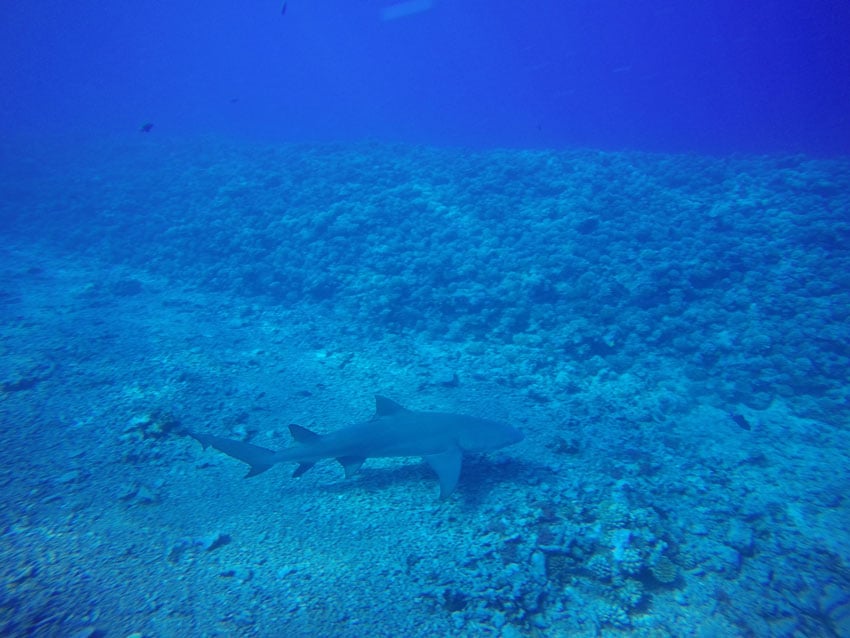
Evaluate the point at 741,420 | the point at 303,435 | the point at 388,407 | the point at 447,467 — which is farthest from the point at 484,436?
the point at 741,420

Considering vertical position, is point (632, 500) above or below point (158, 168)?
below

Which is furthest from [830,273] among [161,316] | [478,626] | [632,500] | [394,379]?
[161,316]

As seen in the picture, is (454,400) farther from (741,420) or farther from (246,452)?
(741,420)

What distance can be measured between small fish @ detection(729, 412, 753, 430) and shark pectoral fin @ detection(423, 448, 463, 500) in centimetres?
580

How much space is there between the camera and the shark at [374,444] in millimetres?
5531

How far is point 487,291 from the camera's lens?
1122cm

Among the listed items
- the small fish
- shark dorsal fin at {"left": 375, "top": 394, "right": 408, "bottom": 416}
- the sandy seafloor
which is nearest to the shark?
shark dorsal fin at {"left": 375, "top": 394, "right": 408, "bottom": 416}

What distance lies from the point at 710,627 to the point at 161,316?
13.8 meters

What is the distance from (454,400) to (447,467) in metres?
2.71

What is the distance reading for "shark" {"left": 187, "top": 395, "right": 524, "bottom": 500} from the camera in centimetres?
553

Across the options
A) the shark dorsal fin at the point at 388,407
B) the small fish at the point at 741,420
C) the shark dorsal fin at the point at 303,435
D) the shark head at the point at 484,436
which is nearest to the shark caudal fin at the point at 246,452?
the shark dorsal fin at the point at 303,435

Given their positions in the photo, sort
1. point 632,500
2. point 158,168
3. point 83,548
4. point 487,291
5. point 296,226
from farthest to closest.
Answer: point 158,168
point 296,226
point 487,291
point 632,500
point 83,548

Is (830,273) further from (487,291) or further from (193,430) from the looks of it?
(193,430)

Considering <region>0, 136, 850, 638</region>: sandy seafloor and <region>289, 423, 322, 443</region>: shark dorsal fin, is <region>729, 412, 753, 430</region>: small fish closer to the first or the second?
<region>0, 136, 850, 638</region>: sandy seafloor
